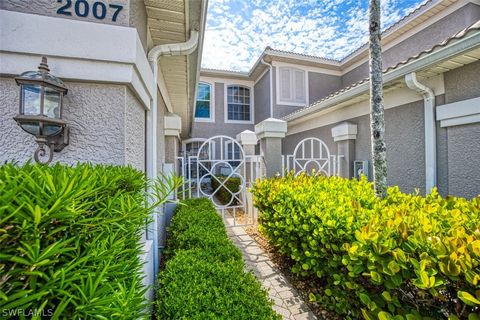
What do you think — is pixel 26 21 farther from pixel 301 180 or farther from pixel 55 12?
pixel 301 180

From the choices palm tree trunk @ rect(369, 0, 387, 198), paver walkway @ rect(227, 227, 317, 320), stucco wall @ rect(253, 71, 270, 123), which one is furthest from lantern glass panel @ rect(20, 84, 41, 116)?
stucco wall @ rect(253, 71, 270, 123)

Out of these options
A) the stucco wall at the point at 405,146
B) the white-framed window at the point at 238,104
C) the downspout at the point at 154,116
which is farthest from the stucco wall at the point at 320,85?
the downspout at the point at 154,116

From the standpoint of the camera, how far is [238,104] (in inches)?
576

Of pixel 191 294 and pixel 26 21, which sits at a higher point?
pixel 26 21

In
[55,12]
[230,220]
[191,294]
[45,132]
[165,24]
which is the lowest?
[230,220]

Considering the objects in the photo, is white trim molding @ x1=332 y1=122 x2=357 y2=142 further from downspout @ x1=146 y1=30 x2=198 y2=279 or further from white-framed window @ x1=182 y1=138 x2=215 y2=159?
white-framed window @ x1=182 y1=138 x2=215 y2=159

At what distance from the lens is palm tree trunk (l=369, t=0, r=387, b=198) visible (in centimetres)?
310

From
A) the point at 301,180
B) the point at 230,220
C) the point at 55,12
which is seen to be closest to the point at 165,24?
the point at 55,12

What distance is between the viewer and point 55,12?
1.96 m

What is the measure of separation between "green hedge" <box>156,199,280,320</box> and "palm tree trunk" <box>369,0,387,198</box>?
2.21 metres

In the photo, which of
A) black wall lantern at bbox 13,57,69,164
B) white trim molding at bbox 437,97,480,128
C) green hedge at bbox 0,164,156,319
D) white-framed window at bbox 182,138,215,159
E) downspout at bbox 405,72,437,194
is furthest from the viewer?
white-framed window at bbox 182,138,215,159

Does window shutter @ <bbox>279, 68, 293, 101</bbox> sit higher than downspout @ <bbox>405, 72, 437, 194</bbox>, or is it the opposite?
window shutter @ <bbox>279, 68, 293, 101</bbox>

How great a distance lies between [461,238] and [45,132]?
10.0 feet

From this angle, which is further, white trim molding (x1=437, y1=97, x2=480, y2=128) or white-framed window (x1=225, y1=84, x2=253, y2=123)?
white-framed window (x1=225, y1=84, x2=253, y2=123)
